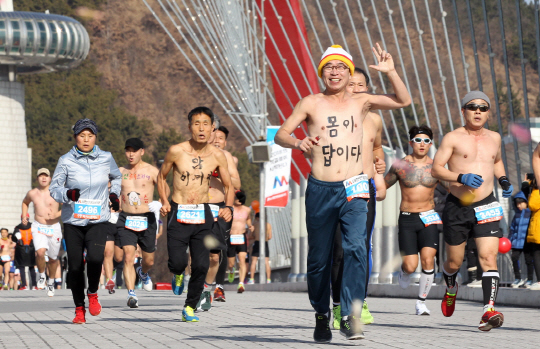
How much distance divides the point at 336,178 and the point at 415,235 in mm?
4797

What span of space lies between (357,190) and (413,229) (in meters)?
4.76

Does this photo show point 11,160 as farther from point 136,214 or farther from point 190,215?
point 190,215

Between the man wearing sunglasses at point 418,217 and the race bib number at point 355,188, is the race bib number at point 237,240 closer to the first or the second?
the man wearing sunglasses at point 418,217

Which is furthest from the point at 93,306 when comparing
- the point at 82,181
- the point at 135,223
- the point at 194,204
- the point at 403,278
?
the point at 403,278

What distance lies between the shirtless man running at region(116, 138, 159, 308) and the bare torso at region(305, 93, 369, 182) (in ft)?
19.9

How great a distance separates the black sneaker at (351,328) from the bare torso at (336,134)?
0.97 metres

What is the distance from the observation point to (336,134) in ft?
25.3

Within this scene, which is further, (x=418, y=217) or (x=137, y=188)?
(x=137, y=188)

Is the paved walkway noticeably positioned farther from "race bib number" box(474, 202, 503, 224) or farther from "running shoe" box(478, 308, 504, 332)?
"race bib number" box(474, 202, 503, 224)

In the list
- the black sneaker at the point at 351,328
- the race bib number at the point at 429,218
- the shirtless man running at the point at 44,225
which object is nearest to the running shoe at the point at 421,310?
the race bib number at the point at 429,218

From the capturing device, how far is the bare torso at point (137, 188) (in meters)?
13.8

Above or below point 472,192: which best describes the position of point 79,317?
below

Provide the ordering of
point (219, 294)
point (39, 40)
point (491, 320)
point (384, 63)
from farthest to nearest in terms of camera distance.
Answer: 1. point (39, 40)
2. point (219, 294)
3. point (491, 320)
4. point (384, 63)

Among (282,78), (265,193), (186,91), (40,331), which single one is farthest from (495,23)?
(40,331)
